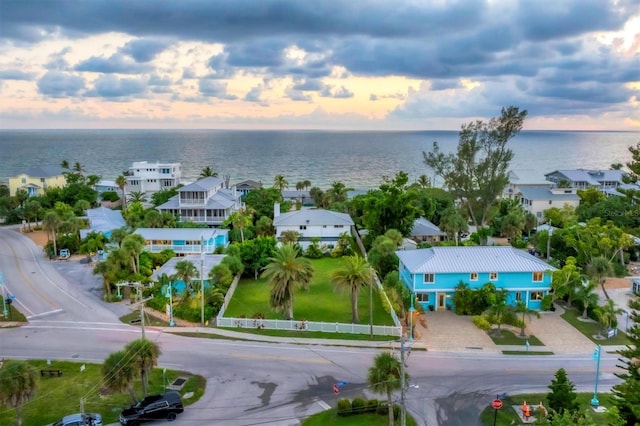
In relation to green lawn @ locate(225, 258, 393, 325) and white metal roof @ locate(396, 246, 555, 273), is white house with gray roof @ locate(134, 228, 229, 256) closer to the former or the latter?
green lawn @ locate(225, 258, 393, 325)

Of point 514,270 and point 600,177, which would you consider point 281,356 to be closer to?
point 514,270

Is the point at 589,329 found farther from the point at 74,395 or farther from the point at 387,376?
the point at 74,395

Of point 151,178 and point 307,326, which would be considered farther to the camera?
point 151,178

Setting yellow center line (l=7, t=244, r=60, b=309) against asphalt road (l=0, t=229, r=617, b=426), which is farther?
yellow center line (l=7, t=244, r=60, b=309)

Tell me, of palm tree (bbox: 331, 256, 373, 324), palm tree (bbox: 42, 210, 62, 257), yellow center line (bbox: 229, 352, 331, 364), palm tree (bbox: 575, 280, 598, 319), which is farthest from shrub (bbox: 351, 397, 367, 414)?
palm tree (bbox: 42, 210, 62, 257)

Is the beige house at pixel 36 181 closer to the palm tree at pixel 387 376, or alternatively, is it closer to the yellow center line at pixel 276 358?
the yellow center line at pixel 276 358

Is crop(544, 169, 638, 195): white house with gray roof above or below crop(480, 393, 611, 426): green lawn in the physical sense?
above

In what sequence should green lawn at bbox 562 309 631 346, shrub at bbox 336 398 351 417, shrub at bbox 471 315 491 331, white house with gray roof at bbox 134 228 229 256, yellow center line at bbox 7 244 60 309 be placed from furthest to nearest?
1. white house with gray roof at bbox 134 228 229 256
2. yellow center line at bbox 7 244 60 309
3. shrub at bbox 471 315 491 331
4. green lawn at bbox 562 309 631 346
5. shrub at bbox 336 398 351 417

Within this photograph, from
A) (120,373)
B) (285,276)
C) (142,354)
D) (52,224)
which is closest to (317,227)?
(285,276)
